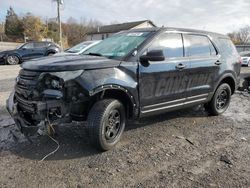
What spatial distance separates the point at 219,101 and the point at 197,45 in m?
1.57

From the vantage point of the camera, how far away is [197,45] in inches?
215

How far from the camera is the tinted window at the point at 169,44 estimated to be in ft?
15.4

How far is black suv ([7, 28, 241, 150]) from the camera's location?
365 centimetres

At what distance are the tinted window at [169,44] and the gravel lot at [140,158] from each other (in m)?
1.45

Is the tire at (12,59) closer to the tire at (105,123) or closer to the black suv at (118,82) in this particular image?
the black suv at (118,82)

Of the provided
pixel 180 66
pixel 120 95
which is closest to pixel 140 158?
pixel 120 95

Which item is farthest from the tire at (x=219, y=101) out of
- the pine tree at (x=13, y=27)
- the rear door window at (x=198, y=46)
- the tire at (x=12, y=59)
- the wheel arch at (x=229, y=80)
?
the pine tree at (x=13, y=27)

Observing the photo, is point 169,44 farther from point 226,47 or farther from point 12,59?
point 12,59

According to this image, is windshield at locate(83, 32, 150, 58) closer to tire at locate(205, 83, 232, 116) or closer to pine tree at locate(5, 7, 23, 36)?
tire at locate(205, 83, 232, 116)

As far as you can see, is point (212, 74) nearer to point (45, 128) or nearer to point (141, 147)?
point (141, 147)

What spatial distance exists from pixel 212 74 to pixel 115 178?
343cm

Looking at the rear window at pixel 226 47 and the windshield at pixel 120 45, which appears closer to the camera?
the windshield at pixel 120 45

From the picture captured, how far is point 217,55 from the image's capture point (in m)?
5.86

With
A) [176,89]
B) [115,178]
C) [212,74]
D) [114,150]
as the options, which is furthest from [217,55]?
[115,178]
